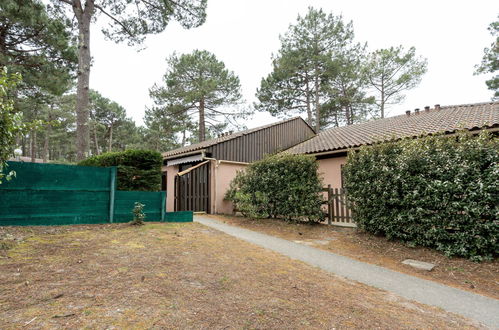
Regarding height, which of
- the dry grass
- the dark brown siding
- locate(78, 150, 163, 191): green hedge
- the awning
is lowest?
the dry grass

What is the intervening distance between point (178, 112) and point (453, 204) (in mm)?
23332

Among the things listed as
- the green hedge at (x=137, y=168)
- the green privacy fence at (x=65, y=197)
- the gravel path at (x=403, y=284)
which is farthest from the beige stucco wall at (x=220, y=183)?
the gravel path at (x=403, y=284)

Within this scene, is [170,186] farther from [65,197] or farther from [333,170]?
[333,170]

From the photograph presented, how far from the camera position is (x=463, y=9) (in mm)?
9805

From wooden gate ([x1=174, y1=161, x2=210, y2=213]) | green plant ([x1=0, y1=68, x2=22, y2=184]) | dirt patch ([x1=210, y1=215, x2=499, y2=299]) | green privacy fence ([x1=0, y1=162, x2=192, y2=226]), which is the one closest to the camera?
green plant ([x1=0, y1=68, x2=22, y2=184])

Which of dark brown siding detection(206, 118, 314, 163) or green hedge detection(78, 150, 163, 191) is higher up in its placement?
dark brown siding detection(206, 118, 314, 163)

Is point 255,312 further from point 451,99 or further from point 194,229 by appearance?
point 451,99

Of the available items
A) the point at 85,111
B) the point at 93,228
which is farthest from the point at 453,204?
the point at 85,111

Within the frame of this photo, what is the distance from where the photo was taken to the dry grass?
231 centimetres

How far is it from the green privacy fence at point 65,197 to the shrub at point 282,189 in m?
3.49

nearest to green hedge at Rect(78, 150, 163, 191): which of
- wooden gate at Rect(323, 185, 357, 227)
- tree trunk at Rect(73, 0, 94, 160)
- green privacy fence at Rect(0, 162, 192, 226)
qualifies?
green privacy fence at Rect(0, 162, 192, 226)

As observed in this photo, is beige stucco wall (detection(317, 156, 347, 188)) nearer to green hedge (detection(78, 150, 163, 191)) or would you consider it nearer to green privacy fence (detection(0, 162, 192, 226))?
green hedge (detection(78, 150, 163, 191))

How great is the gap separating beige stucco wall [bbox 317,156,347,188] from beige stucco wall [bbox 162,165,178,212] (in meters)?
8.31

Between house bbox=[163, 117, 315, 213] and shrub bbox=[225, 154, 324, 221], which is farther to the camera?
house bbox=[163, 117, 315, 213]
